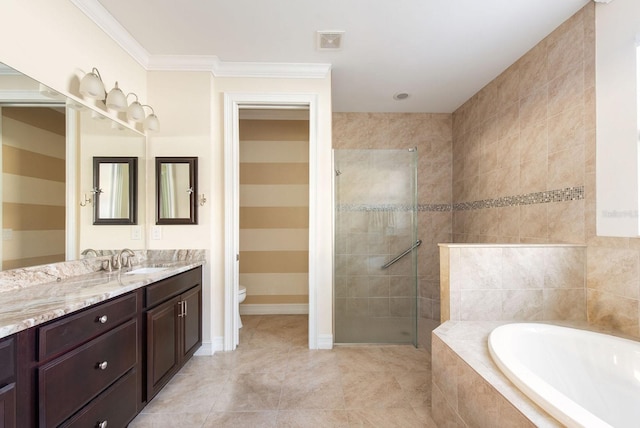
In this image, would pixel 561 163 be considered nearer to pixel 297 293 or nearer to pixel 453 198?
pixel 453 198

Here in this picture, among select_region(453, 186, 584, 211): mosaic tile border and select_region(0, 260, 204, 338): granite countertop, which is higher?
select_region(453, 186, 584, 211): mosaic tile border

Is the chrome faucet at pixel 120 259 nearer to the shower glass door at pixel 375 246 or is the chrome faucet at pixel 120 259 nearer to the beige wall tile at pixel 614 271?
the shower glass door at pixel 375 246

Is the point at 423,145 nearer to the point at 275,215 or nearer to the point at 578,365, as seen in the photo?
the point at 275,215

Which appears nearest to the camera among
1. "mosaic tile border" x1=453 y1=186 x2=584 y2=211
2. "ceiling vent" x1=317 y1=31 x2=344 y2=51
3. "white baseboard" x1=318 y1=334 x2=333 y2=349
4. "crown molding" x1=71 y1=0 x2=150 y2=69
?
"crown molding" x1=71 y1=0 x2=150 y2=69

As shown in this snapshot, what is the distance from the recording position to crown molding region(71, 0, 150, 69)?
1766 millimetres

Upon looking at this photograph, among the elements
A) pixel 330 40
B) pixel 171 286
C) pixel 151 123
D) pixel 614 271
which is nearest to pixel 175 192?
pixel 151 123

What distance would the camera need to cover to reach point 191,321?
7.05 ft

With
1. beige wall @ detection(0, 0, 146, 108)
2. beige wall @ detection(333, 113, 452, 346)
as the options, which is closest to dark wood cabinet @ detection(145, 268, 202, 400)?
beige wall @ detection(0, 0, 146, 108)

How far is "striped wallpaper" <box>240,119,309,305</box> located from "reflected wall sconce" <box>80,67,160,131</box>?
1.35 meters

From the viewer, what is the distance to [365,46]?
219 centimetres

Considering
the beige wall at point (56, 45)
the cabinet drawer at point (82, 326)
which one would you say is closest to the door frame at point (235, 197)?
the beige wall at point (56, 45)

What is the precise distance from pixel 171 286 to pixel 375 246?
5.90ft

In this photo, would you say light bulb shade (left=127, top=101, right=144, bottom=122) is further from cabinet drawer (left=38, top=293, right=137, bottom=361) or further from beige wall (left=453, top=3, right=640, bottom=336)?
beige wall (left=453, top=3, right=640, bottom=336)

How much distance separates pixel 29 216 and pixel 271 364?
6.01ft
